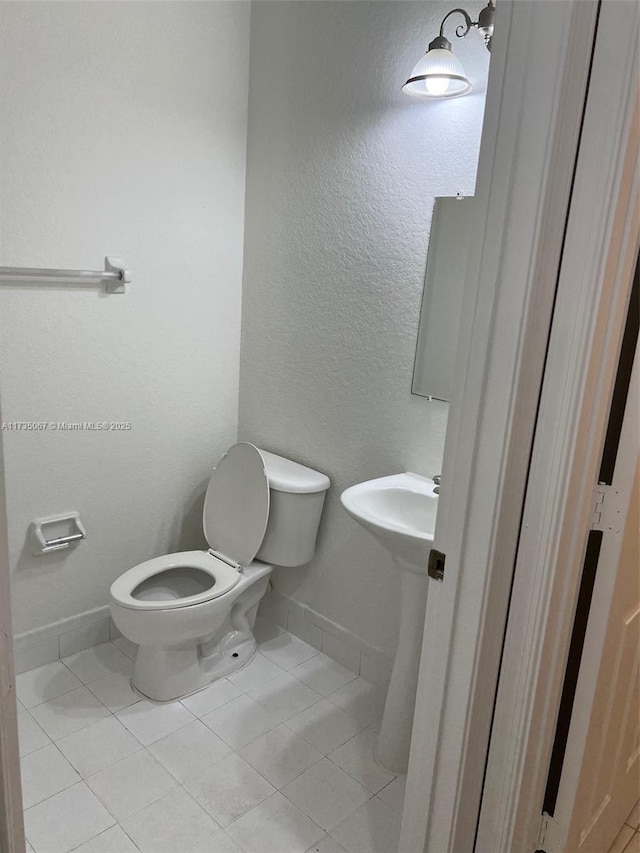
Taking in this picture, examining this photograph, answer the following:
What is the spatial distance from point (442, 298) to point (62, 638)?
1.79 meters

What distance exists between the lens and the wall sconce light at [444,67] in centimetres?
165

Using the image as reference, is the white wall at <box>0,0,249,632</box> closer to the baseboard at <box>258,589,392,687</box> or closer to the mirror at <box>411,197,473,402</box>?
the baseboard at <box>258,589,392,687</box>

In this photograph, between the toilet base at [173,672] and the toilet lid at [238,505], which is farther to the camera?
the toilet lid at [238,505]

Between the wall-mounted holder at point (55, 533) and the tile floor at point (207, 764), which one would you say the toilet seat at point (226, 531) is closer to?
the wall-mounted holder at point (55, 533)

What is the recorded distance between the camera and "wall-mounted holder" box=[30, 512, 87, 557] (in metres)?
2.20

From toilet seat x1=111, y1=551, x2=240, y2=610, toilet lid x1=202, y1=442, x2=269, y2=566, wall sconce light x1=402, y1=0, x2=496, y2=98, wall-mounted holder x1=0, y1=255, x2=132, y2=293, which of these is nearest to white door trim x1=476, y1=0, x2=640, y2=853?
wall sconce light x1=402, y1=0, x2=496, y2=98

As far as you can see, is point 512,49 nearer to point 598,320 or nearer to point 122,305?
point 598,320

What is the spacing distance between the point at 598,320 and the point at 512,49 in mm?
433

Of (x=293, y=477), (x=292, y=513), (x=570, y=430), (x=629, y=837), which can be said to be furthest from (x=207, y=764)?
(x=570, y=430)

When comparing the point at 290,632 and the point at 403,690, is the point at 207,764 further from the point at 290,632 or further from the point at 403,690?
the point at 290,632

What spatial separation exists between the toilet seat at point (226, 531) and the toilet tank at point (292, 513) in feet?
0.17

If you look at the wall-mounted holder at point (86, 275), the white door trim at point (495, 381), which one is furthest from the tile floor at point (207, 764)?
the wall-mounted holder at point (86, 275)

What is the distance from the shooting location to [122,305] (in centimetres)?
226

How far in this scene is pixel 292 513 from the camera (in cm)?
231
